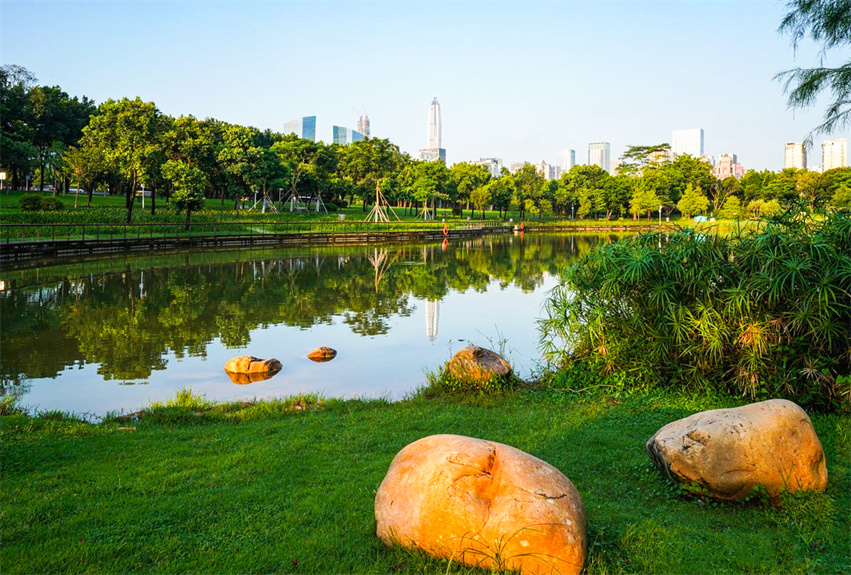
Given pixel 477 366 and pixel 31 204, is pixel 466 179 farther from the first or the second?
pixel 477 366

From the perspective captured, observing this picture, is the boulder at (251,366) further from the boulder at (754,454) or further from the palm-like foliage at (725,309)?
the boulder at (754,454)

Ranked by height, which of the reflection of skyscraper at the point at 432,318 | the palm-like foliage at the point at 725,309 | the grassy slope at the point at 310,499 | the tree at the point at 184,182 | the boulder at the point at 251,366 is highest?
the tree at the point at 184,182

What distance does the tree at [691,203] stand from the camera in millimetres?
74125

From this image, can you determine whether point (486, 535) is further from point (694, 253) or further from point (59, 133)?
point (59, 133)

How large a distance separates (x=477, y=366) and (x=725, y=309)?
3287mm

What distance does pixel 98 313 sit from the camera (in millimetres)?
15992

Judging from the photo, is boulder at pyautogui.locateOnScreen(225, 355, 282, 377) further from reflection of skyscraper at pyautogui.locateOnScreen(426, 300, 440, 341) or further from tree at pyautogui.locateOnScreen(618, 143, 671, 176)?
tree at pyautogui.locateOnScreen(618, 143, 671, 176)

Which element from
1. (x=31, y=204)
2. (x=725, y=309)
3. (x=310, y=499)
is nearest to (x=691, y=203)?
(x=31, y=204)

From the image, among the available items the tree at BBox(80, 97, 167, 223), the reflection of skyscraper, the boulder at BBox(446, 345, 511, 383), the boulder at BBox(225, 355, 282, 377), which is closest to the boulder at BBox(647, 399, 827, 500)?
the boulder at BBox(446, 345, 511, 383)

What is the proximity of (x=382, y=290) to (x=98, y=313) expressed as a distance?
8825mm

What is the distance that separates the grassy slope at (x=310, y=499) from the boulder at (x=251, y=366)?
324 cm

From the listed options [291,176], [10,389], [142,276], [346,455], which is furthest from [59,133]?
[346,455]

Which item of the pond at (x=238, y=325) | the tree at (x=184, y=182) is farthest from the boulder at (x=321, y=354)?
the tree at (x=184, y=182)

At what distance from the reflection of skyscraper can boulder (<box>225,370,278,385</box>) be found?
419 centimetres
